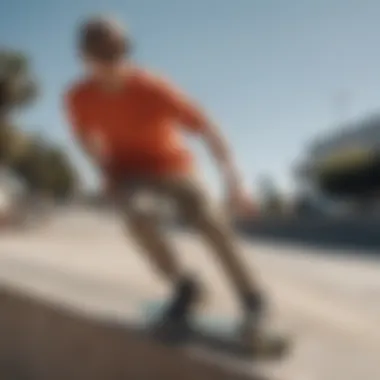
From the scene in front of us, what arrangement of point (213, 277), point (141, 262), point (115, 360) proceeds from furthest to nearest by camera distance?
point (141, 262) → point (213, 277) → point (115, 360)

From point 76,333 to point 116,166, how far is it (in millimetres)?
994

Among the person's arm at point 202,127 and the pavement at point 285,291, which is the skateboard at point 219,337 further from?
the person's arm at point 202,127

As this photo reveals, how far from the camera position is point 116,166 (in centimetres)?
352

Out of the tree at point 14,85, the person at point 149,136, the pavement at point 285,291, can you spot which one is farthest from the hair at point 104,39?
the tree at point 14,85

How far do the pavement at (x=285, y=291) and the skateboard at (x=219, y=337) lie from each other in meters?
0.08

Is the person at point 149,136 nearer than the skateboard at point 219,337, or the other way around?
the skateboard at point 219,337

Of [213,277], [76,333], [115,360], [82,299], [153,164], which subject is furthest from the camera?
[213,277]

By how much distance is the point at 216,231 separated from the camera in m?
3.40

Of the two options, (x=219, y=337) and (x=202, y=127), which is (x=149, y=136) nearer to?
(x=202, y=127)

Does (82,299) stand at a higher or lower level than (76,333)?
higher

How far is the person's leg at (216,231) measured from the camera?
3408mm

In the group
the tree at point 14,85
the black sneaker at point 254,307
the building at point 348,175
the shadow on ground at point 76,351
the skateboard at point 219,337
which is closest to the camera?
the skateboard at point 219,337

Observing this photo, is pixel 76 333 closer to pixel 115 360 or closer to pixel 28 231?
pixel 115 360

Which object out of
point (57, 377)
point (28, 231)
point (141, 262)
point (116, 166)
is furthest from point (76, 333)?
point (28, 231)
